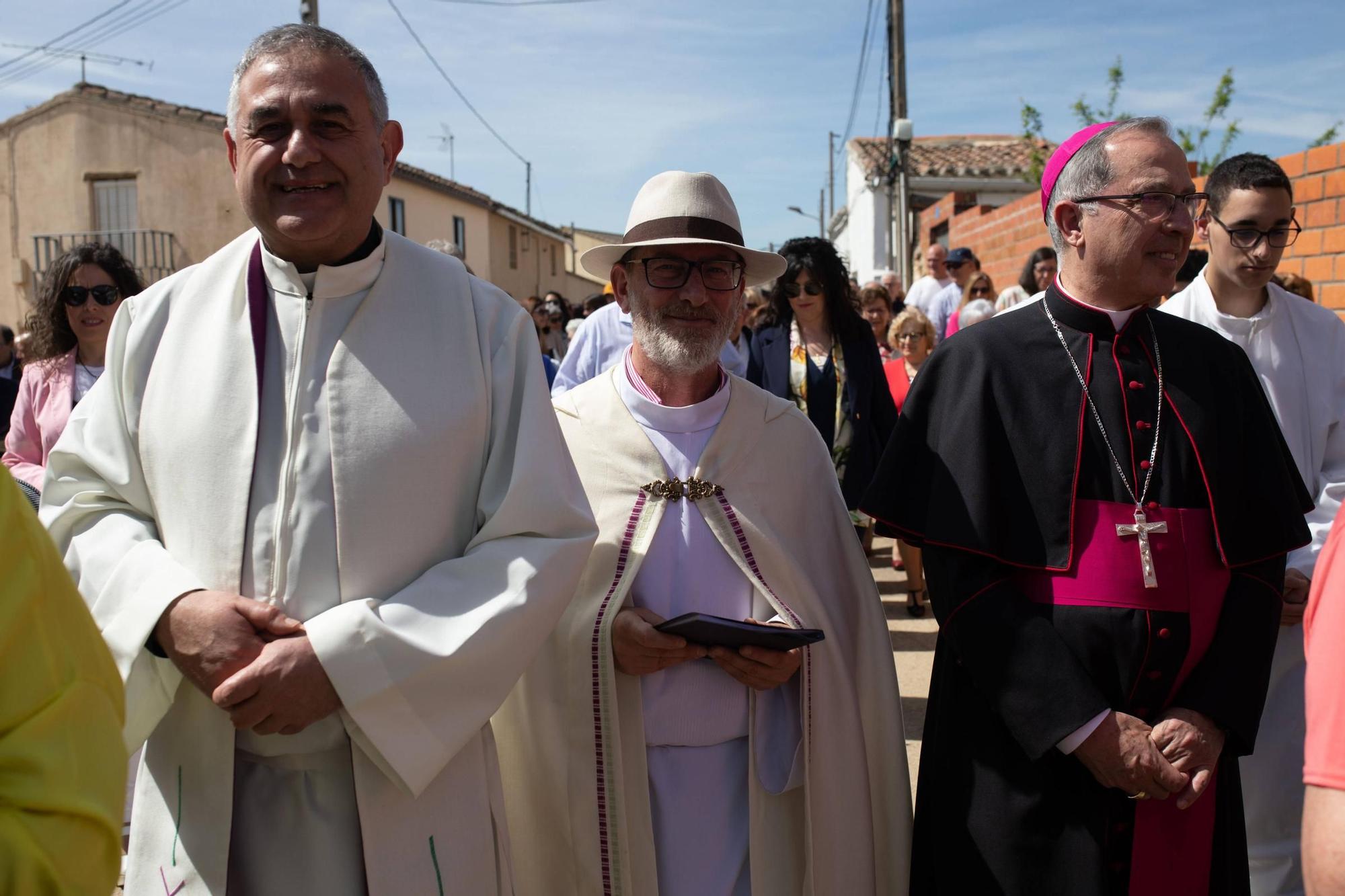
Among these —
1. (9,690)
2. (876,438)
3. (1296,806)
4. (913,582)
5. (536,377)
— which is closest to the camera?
(9,690)

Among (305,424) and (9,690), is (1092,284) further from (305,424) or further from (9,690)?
(9,690)

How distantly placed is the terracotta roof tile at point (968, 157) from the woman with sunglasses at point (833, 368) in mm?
14719

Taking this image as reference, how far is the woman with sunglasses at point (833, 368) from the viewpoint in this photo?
616cm

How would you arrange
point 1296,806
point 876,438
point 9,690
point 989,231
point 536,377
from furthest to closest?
point 989,231, point 876,438, point 1296,806, point 536,377, point 9,690

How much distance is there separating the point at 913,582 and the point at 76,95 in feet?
85.5

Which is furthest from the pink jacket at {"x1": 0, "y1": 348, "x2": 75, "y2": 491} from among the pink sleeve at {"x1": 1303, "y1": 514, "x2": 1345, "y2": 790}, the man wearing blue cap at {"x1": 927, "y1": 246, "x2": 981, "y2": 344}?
the man wearing blue cap at {"x1": 927, "y1": 246, "x2": 981, "y2": 344}

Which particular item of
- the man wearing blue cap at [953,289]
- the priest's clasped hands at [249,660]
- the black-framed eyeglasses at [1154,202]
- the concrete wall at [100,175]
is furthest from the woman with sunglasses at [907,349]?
the concrete wall at [100,175]

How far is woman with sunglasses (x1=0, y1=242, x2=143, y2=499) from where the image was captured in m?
4.36

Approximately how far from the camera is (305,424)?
2.24 m

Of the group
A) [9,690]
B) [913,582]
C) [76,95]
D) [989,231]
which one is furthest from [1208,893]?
[76,95]

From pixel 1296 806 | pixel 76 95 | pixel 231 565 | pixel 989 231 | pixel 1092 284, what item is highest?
pixel 76 95

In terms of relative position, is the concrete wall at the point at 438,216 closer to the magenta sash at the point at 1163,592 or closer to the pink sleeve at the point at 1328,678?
the magenta sash at the point at 1163,592

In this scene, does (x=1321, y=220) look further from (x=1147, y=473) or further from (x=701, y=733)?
(x=701, y=733)

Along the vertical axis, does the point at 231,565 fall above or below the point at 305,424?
below
